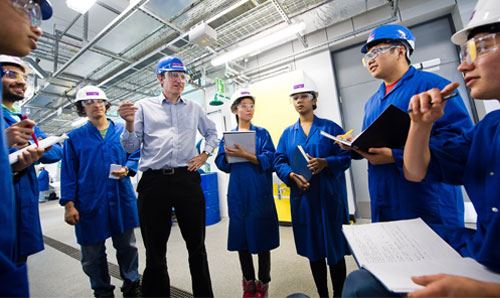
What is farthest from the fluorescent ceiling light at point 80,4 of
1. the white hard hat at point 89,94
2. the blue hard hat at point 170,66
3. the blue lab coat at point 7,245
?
the blue lab coat at point 7,245

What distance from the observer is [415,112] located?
78 cm

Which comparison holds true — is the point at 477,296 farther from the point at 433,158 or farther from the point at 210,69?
the point at 210,69

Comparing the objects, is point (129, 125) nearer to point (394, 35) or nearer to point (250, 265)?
point (250, 265)

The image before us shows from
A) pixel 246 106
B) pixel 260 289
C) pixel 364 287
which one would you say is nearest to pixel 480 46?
pixel 364 287

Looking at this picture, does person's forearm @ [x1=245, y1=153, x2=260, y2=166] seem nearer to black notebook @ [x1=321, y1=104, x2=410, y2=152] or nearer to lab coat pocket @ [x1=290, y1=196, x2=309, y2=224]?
lab coat pocket @ [x1=290, y1=196, x2=309, y2=224]

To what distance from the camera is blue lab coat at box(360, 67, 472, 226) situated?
3.36 ft

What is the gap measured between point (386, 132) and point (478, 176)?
365 millimetres

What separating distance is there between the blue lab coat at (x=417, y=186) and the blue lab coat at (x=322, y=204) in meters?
0.32

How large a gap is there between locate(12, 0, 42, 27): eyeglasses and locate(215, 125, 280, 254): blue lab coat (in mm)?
1475

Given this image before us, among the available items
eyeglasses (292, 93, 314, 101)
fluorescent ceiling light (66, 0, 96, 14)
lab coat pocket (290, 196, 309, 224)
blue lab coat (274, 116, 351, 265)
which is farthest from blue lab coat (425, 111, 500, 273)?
fluorescent ceiling light (66, 0, 96, 14)

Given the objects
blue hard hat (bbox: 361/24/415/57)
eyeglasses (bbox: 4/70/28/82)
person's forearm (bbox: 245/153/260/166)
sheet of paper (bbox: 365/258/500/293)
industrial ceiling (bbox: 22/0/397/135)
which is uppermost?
industrial ceiling (bbox: 22/0/397/135)

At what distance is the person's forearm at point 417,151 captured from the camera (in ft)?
2.65

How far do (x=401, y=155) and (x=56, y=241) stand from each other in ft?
19.2

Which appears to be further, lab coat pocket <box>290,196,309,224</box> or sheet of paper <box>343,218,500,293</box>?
lab coat pocket <box>290,196,309,224</box>
